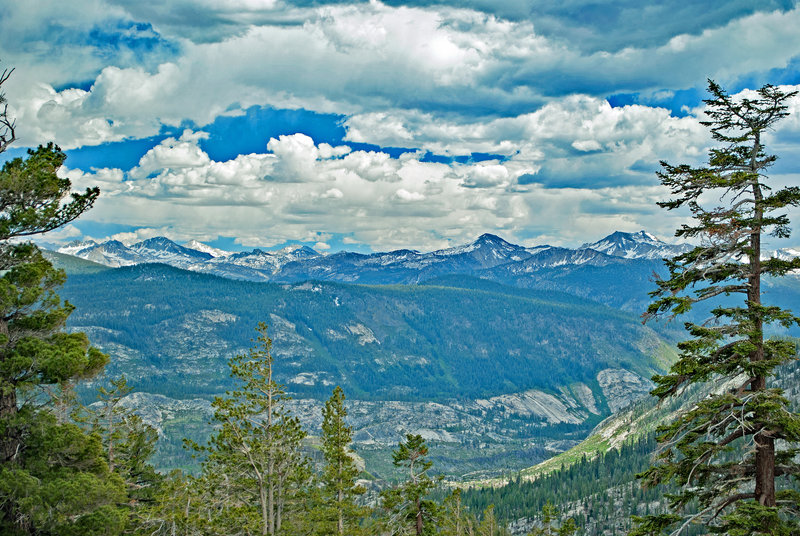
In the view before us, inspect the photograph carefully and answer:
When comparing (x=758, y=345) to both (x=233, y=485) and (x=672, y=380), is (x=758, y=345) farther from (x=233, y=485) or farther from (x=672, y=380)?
(x=233, y=485)

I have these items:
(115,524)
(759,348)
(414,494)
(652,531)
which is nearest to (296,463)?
(414,494)

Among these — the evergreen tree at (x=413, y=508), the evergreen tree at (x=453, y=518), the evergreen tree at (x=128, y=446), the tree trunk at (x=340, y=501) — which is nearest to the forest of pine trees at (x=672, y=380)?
the tree trunk at (x=340, y=501)

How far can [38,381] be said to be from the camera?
22938 mm

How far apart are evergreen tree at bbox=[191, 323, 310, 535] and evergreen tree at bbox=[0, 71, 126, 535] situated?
10.6 m

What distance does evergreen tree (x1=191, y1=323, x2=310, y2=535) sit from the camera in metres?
34.8

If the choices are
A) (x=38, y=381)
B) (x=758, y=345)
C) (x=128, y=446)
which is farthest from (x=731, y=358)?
(x=128, y=446)

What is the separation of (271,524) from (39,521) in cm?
1970

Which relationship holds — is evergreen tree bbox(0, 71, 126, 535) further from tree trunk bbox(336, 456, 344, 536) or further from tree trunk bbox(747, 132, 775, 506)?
tree trunk bbox(747, 132, 775, 506)

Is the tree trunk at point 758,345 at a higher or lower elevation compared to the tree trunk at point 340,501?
higher

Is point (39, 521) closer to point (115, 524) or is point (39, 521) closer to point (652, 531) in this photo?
point (115, 524)

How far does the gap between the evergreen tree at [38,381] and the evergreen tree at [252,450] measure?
10561mm

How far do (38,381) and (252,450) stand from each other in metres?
15.4

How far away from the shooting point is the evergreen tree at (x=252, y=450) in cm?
3478

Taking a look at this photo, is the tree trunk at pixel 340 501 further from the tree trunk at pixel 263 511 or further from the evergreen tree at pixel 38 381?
the evergreen tree at pixel 38 381
